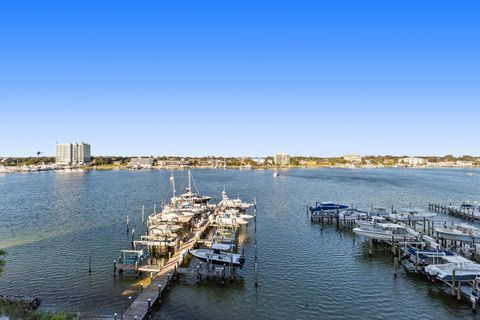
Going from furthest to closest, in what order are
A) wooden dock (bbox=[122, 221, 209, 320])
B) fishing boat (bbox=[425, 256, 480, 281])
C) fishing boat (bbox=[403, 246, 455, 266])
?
fishing boat (bbox=[403, 246, 455, 266]) < fishing boat (bbox=[425, 256, 480, 281]) < wooden dock (bbox=[122, 221, 209, 320])

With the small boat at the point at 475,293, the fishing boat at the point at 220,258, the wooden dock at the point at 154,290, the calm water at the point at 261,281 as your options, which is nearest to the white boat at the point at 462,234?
the calm water at the point at 261,281

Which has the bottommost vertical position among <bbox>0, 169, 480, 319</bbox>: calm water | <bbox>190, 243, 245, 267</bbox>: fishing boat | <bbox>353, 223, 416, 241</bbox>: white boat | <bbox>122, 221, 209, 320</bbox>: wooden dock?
<bbox>0, 169, 480, 319</bbox>: calm water

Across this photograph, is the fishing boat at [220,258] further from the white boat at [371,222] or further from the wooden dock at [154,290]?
the white boat at [371,222]

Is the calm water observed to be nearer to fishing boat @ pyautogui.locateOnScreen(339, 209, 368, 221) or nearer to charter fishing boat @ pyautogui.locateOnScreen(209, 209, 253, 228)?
charter fishing boat @ pyautogui.locateOnScreen(209, 209, 253, 228)

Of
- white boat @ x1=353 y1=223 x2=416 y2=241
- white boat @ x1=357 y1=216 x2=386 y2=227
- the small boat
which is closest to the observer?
the small boat

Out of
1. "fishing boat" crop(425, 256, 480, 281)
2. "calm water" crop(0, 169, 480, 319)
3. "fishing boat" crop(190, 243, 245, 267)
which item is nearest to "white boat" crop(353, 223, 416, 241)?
"calm water" crop(0, 169, 480, 319)

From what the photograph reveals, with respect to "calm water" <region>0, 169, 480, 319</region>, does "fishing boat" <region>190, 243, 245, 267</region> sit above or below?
above

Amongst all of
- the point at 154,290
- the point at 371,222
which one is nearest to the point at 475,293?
the point at 371,222

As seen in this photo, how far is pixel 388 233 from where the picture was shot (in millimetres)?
39500

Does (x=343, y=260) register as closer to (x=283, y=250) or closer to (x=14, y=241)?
(x=283, y=250)

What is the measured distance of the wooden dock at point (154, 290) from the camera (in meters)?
22.4

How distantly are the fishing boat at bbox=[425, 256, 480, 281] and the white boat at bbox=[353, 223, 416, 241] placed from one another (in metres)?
8.75

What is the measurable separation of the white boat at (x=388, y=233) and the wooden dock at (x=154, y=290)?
20207 millimetres

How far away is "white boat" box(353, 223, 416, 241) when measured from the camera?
38375 millimetres
